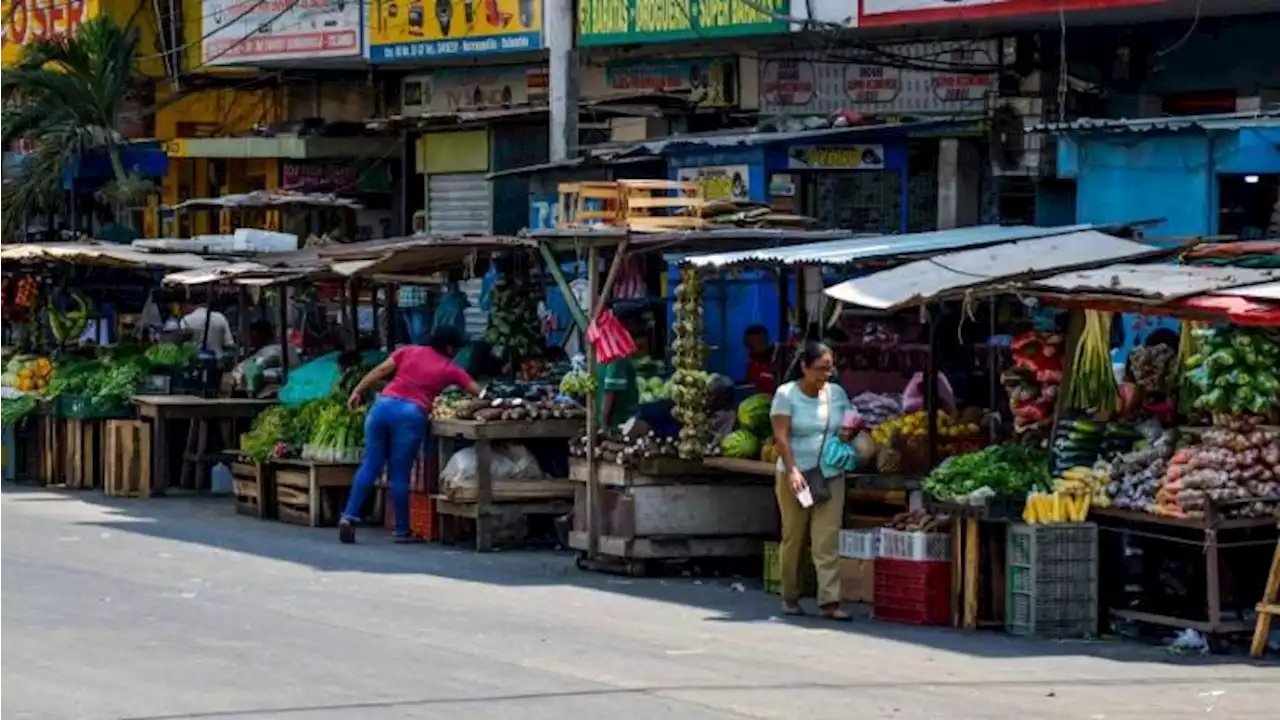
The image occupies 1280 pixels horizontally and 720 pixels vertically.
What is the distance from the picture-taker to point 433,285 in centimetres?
2395

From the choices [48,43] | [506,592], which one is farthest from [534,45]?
[506,592]

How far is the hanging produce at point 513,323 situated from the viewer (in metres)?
20.9

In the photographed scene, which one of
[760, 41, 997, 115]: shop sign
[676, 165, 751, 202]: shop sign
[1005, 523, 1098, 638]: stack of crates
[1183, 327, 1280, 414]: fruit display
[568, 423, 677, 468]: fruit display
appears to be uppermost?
[760, 41, 997, 115]: shop sign

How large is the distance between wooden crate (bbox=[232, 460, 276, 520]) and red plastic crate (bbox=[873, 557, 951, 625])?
25.3 ft

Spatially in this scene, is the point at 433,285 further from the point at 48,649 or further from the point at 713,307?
the point at 48,649

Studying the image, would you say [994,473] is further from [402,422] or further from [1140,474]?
[402,422]

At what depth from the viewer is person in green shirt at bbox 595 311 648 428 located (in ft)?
57.8

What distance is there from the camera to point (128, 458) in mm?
23078

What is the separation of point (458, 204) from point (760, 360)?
12072mm

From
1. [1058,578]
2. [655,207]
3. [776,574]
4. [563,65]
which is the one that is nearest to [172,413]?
[563,65]

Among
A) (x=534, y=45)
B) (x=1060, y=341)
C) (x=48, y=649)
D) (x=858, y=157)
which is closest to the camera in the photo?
(x=48, y=649)

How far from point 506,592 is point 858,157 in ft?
26.2

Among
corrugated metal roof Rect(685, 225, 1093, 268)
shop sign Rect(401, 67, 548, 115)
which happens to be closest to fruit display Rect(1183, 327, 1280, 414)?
corrugated metal roof Rect(685, 225, 1093, 268)

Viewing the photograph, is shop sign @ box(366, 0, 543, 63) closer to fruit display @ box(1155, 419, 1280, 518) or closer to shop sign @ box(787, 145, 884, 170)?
shop sign @ box(787, 145, 884, 170)
